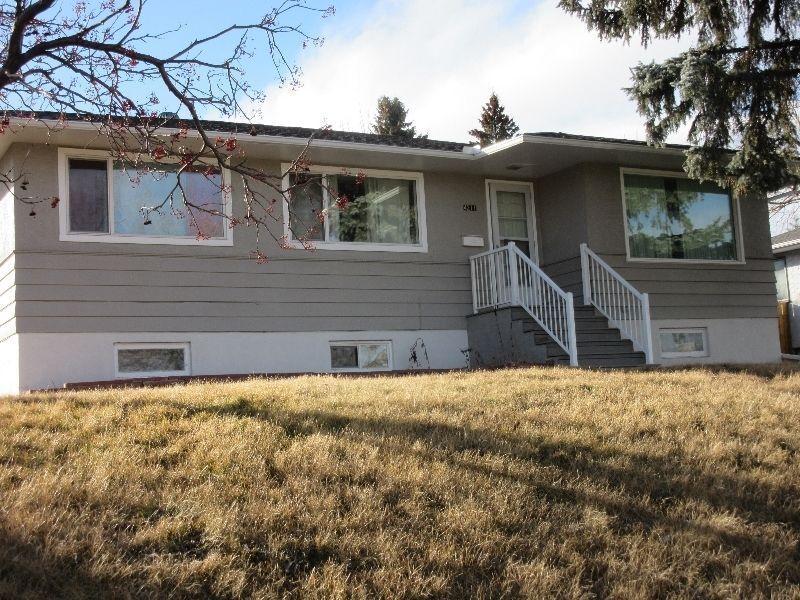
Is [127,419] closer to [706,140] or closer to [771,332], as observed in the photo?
[706,140]

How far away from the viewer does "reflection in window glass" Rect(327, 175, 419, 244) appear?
13133 millimetres

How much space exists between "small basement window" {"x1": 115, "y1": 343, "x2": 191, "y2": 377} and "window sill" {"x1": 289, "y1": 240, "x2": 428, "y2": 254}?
7.22ft

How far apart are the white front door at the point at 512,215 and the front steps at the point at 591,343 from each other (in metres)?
1.71

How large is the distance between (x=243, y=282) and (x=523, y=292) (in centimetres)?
406

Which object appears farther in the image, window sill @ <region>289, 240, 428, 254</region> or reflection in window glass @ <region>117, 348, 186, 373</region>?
window sill @ <region>289, 240, 428, 254</region>

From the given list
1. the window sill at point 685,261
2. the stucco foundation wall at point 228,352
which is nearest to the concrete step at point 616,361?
the stucco foundation wall at point 228,352

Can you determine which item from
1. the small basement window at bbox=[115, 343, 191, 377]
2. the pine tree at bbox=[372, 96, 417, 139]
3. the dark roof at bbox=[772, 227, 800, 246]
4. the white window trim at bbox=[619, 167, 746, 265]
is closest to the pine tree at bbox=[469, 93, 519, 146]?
the pine tree at bbox=[372, 96, 417, 139]

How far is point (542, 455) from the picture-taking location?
634 centimetres

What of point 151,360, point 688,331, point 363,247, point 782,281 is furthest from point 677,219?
point 782,281

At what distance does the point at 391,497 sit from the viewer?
5.39m

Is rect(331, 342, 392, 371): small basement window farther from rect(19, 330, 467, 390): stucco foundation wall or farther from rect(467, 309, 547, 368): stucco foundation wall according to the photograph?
rect(467, 309, 547, 368): stucco foundation wall

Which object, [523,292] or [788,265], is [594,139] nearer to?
[523,292]

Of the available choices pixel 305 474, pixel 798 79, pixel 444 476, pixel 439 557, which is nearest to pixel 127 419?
pixel 305 474

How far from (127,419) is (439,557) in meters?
2.89
